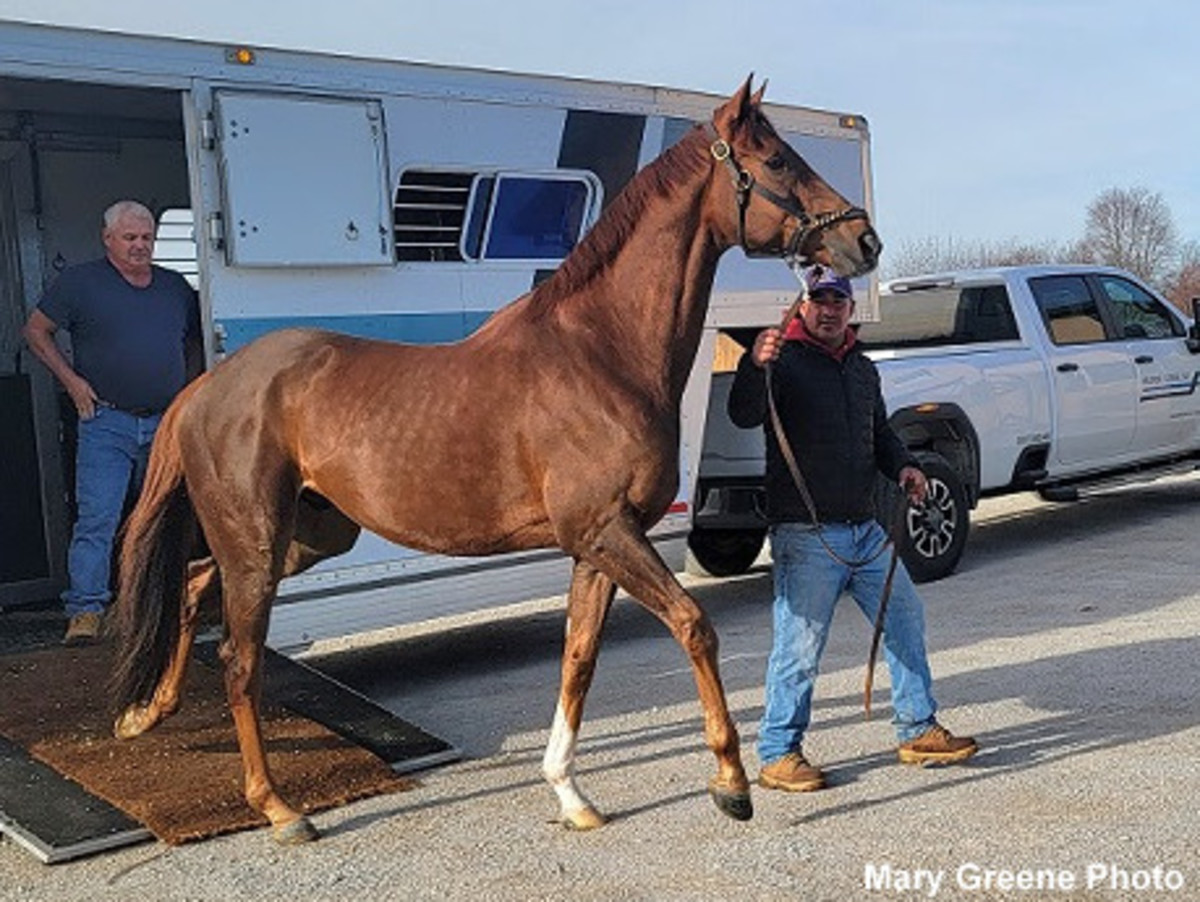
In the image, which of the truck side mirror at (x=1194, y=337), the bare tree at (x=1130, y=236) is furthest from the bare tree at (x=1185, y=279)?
the truck side mirror at (x=1194, y=337)

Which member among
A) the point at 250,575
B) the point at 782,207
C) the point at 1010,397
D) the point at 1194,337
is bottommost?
the point at 250,575

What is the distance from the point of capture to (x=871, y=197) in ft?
30.5

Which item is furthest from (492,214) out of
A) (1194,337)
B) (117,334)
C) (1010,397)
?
(1194,337)

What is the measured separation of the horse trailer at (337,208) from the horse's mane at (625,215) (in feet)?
2.27

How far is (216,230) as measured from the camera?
6.23 meters

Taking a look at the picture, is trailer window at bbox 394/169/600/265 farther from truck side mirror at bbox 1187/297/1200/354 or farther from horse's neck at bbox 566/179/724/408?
truck side mirror at bbox 1187/297/1200/354

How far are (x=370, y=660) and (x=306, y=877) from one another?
150 inches

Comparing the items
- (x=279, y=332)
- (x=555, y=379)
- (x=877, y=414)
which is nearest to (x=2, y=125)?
(x=279, y=332)

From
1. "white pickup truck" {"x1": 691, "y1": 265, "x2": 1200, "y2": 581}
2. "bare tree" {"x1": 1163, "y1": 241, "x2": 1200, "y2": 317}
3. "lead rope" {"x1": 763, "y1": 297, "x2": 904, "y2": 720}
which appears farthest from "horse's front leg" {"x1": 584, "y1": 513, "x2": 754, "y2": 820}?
"bare tree" {"x1": 1163, "y1": 241, "x2": 1200, "y2": 317}

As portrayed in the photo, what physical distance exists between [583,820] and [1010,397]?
615 cm

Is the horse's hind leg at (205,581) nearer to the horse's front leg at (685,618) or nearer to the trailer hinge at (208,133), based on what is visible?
the horse's front leg at (685,618)

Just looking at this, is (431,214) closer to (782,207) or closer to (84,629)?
(84,629)

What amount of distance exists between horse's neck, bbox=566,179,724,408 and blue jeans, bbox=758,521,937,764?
824 mm

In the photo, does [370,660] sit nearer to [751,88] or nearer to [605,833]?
[605,833]
